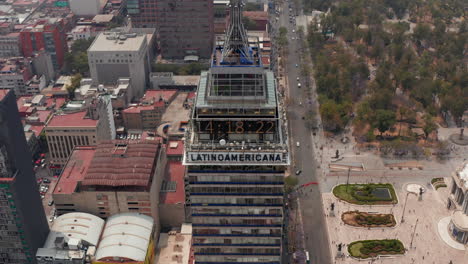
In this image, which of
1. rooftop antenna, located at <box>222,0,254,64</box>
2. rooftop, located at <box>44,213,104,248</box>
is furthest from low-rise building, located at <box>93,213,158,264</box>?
rooftop antenna, located at <box>222,0,254,64</box>

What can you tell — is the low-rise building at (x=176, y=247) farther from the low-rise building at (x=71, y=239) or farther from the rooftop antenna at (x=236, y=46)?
the rooftop antenna at (x=236, y=46)

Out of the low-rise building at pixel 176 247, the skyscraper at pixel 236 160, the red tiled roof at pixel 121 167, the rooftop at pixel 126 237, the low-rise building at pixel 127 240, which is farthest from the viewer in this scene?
the low-rise building at pixel 176 247

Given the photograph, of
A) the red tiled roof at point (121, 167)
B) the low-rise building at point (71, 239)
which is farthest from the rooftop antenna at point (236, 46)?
the low-rise building at point (71, 239)

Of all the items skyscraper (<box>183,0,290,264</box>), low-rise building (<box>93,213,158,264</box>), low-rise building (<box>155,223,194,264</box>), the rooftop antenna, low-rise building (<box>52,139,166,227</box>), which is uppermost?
the rooftop antenna

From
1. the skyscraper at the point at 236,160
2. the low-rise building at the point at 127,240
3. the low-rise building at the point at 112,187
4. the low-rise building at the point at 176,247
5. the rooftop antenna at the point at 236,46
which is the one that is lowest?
the low-rise building at the point at 176,247

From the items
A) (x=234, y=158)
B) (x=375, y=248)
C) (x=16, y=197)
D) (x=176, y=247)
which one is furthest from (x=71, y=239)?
(x=375, y=248)

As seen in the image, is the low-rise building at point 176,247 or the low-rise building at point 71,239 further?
the low-rise building at point 176,247

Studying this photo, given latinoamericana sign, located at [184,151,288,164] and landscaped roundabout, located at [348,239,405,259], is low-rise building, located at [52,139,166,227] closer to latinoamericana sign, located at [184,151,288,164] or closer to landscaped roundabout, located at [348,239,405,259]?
landscaped roundabout, located at [348,239,405,259]
